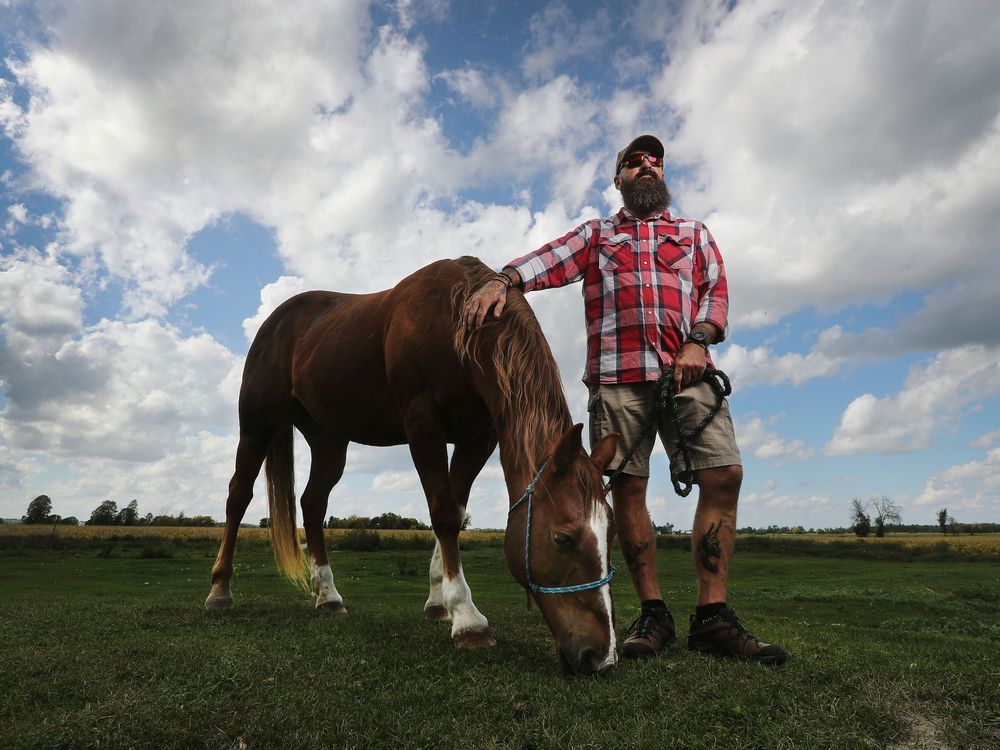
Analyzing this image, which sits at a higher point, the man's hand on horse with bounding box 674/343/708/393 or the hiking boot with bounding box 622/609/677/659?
the man's hand on horse with bounding box 674/343/708/393

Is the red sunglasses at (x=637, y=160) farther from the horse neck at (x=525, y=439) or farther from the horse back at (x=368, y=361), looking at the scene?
the horse neck at (x=525, y=439)

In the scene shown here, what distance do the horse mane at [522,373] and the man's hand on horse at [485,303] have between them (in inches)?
1.8

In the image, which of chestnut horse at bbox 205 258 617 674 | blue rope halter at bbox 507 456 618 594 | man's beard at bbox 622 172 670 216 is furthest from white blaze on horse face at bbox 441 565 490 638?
man's beard at bbox 622 172 670 216

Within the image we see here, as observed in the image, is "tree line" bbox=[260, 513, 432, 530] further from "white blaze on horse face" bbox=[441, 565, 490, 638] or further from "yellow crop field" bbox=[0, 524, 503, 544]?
"white blaze on horse face" bbox=[441, 565, 490, 638]

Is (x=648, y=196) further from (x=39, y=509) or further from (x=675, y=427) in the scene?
(x=39, y=509)

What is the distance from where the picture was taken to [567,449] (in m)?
2.87

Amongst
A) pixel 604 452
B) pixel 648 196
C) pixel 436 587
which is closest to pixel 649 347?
pixel 604 452

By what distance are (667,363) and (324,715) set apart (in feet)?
8.38

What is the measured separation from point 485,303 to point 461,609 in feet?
5.86

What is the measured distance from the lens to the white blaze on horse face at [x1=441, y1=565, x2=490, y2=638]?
140 inches

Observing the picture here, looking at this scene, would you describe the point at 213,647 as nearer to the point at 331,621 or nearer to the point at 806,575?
the point at 331,621

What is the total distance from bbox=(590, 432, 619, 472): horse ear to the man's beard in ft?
5.99

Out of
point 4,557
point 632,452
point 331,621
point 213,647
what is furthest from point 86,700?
point 4,557

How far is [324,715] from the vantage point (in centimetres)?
226
